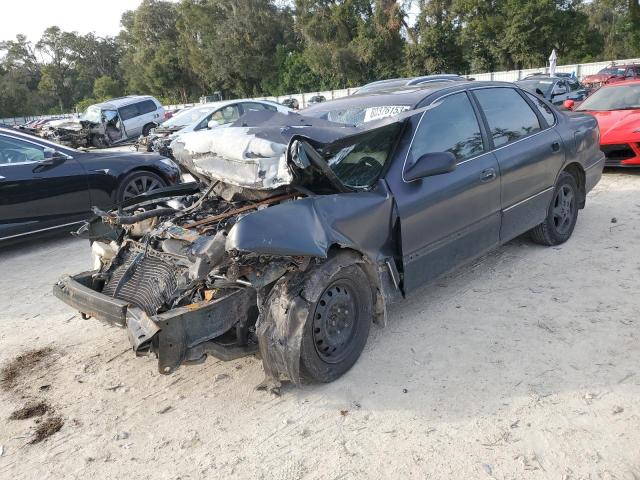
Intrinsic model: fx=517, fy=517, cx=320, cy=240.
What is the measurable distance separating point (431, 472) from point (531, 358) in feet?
4.17

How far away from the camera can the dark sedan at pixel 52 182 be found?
20.3 feet

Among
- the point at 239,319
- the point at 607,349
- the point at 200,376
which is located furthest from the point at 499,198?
the point at 200,376

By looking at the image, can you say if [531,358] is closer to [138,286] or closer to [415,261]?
[415,261]

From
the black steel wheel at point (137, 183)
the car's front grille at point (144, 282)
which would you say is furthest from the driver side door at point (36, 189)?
the car's front grille at point (144, 282)

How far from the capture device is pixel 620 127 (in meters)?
7.96

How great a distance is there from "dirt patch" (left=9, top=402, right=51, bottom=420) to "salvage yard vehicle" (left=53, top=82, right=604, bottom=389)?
2.17 ft

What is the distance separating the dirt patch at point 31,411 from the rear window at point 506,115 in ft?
12.7

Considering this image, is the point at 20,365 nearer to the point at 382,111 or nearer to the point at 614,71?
the point at 382,111

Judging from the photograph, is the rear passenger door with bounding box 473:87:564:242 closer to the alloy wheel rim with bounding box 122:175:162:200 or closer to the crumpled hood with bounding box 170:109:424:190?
the crumpled hood with bounding box 170:109:424:190

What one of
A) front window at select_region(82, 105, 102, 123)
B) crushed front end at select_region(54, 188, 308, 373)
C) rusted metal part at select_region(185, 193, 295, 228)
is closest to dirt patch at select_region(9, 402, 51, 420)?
crushed front end at select_region(54, 188, 308, 373)

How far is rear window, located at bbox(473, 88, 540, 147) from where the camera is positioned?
439 centimetres

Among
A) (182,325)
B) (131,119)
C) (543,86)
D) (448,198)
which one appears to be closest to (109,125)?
(131,119)

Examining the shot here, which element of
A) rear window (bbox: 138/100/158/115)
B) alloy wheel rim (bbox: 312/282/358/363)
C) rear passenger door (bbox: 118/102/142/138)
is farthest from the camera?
rear window (bbox: 138/100/158/115)

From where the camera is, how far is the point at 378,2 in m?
45.2
